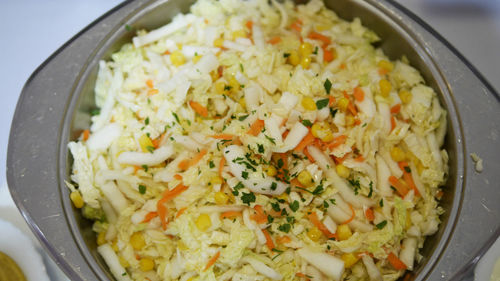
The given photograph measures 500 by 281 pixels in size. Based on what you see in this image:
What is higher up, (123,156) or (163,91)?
(163,91)

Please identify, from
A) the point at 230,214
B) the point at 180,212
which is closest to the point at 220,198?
the point at 230,214

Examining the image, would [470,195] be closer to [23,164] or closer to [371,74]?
[371,74]

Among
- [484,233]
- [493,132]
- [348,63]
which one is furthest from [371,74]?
[484,233]

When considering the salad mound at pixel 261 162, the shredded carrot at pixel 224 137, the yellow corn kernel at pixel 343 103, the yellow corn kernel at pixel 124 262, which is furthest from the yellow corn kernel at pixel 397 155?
the yellow corn kernel at pixel 124 262

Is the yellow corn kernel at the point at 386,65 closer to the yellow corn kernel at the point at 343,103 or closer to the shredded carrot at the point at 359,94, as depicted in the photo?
the shredded carrot at the point at 359,94

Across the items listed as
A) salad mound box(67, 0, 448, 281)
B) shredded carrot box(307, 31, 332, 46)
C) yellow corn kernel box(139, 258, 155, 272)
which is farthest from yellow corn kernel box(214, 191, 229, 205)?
shredded carrot box(307, 31, 332, 46)
